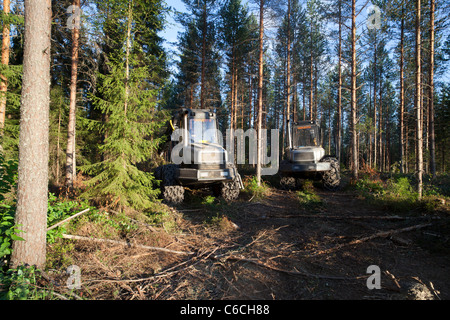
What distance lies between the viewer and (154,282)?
10.2ft

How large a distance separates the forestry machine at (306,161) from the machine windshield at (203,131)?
14.2ft

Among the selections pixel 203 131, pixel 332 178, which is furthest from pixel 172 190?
pixel 332 178

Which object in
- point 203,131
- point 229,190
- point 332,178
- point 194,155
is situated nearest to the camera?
point 194,155

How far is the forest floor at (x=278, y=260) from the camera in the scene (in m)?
2.89

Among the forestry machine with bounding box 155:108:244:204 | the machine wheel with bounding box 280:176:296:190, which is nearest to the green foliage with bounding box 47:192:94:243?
the forestry machine with bounding box 155:108:244:204

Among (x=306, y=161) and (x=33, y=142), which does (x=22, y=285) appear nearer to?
(x=33, y=142)

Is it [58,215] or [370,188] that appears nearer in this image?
[58,215]

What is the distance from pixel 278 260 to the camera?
12.4ft

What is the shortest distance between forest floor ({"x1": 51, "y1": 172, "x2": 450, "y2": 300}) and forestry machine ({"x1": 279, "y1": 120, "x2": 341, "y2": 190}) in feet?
13.1

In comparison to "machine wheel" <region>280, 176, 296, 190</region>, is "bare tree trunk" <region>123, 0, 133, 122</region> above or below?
above

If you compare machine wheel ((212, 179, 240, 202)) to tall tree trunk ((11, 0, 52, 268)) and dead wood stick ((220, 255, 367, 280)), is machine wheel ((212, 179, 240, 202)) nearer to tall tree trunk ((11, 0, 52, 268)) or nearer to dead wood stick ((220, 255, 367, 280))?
dead wood stick ((220, 255, 367, 280))

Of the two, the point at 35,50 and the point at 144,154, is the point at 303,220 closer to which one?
the point at 144,154

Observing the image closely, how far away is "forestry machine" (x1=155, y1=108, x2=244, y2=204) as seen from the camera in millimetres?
6980

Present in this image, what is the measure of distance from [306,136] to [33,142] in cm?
1012
